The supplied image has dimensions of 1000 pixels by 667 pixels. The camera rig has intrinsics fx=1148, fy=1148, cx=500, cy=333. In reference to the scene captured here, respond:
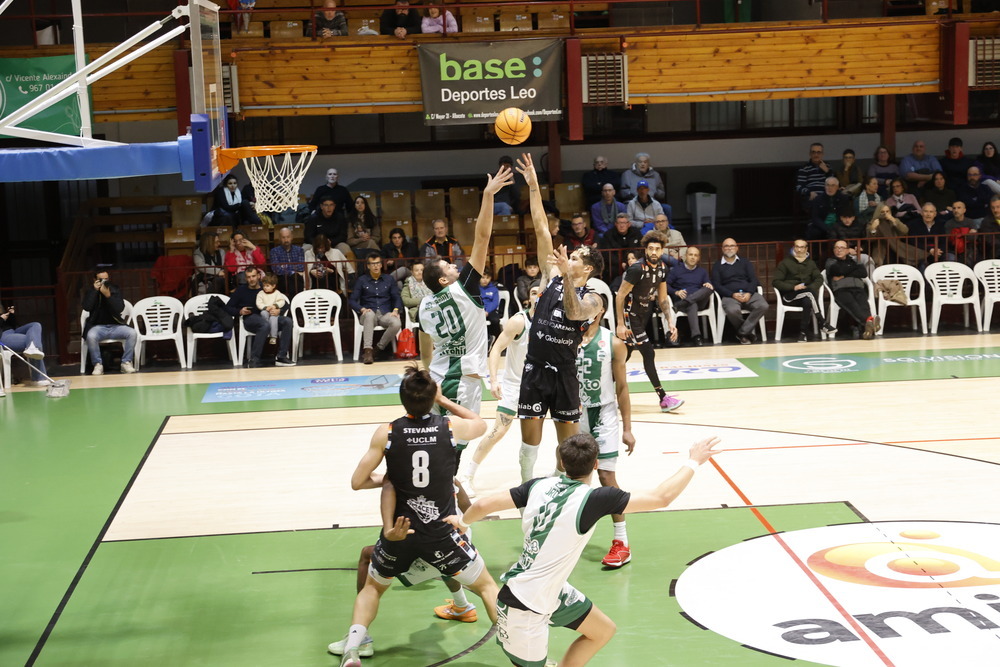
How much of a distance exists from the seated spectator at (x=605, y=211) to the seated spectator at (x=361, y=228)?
342cm

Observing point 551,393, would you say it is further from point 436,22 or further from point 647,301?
point 436,22

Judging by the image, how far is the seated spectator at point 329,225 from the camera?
17641 millimetres

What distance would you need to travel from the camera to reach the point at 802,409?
1227 cm

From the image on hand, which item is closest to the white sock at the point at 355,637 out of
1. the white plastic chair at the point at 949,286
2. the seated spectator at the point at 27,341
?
the seated spectator at the point at 27,341

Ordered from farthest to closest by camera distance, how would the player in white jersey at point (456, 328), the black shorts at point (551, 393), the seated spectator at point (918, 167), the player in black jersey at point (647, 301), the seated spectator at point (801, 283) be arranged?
the seated spectator at point (918, 167), the seated spectator at point (801, 283), the player in black jersey at point (647, 301), the player in white jersey at point (456, 328), the black shorts at point (551, 393)

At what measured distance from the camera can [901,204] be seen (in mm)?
18094

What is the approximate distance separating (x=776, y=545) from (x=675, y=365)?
7.31 m

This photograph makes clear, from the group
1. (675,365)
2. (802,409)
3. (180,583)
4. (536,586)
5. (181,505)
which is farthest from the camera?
(675,365)

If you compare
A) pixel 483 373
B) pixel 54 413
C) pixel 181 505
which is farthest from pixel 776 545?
pixel 54 413

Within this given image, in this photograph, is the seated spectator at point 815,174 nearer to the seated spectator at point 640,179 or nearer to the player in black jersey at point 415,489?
the seated spectator at point 640,179


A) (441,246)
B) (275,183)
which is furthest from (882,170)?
(275,183)

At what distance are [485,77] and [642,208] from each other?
315 centimetres

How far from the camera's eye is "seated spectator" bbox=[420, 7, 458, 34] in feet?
58.5

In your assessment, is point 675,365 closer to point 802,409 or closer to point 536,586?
point 802,409
